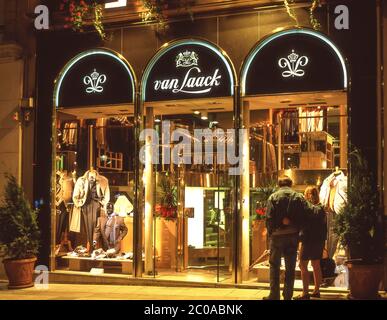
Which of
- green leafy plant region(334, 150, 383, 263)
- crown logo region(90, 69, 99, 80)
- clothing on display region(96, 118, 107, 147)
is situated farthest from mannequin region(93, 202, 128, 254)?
green leafy plant region(334, 150, 383, 263)

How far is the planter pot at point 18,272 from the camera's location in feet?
39.3

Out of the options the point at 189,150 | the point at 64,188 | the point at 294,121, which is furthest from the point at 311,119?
the point at 64,188

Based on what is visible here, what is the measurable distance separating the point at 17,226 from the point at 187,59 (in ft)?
15.2

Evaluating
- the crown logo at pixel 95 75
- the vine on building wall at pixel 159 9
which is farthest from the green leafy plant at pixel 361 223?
the crown logo at pixel 95 75

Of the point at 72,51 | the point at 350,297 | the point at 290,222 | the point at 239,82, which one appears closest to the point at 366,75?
the point at 239,82

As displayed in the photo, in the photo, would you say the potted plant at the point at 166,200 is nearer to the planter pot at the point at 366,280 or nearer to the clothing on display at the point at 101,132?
the clothing on display at the point at 101,132

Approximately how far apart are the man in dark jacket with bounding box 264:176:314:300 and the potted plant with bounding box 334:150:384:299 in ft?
2.82

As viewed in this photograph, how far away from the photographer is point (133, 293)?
1126 cm

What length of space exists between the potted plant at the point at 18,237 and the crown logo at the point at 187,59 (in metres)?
4.06

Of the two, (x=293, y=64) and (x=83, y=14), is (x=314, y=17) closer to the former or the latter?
(x=293, y=64)

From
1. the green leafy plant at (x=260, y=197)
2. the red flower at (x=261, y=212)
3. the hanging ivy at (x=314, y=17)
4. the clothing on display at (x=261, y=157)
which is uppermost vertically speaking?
the hanging ivy at (x=314, y=17)

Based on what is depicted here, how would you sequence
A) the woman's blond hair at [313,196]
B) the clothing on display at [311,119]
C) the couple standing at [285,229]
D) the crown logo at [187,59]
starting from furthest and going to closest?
1. the clothing on display at [311,119]
2. the crown logo at [187,59]
3. the woman's blond hair at [313,196]
4. the couple standing at [285,229]

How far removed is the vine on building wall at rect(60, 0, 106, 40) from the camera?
12.6 metres
